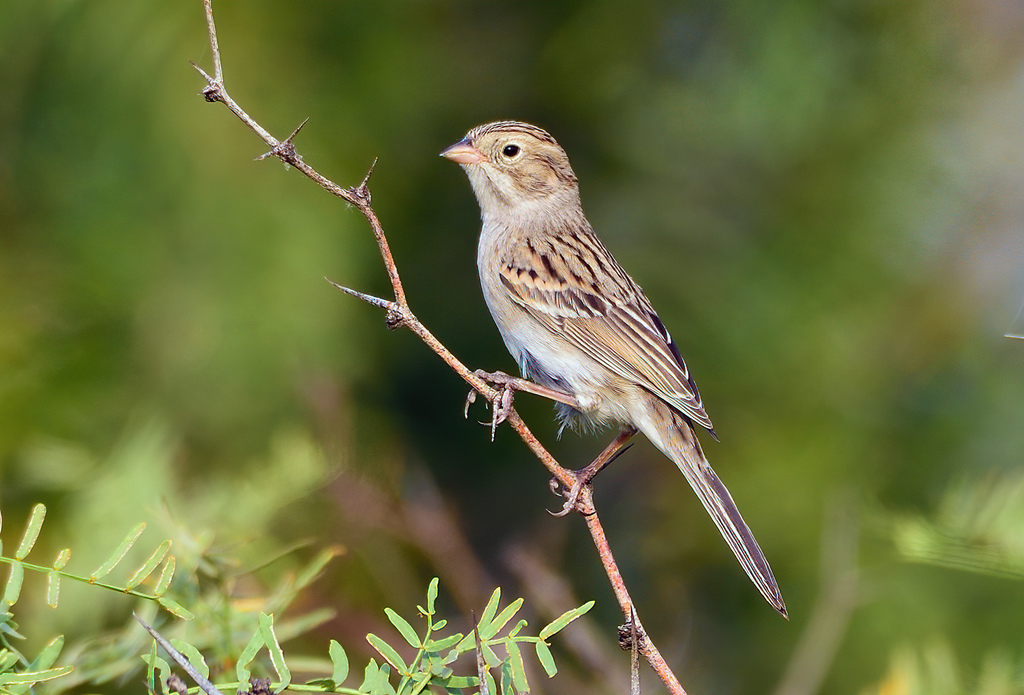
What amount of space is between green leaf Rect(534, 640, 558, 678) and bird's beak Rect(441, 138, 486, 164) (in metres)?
2.24

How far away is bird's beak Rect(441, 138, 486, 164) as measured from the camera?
3.34m

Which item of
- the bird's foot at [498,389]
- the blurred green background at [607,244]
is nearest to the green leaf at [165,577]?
the bird's foot at [498,389]

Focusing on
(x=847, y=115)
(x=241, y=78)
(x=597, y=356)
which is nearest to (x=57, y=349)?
(x=241, y=78)

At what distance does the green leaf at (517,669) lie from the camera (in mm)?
1259

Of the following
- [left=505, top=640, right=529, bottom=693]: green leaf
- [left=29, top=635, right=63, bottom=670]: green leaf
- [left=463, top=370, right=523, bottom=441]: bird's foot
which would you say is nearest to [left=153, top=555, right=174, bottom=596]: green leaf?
[left=29, top=635, right=63, bottom=670]: green leaf

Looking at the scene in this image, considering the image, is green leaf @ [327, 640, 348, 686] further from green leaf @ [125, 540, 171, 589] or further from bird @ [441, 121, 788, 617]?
bird @ [441, 121, 788, 617]

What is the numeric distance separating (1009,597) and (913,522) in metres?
1.96

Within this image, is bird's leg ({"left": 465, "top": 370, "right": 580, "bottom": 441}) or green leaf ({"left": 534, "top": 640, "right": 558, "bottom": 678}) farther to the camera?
bird's leg ({"left": 465, "top": 370, "right": 580, "bottom": 441})

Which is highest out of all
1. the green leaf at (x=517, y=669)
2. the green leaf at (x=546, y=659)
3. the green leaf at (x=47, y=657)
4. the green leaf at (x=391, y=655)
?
the green leaf at (x=546, y=659)

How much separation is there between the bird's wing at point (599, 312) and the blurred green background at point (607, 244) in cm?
61

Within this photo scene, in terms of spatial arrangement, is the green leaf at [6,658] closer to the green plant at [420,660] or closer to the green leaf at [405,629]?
the green plant at [420,660]

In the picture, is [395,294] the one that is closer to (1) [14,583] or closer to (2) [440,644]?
(2) [440,644]

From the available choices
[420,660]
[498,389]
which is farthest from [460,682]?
[498,389]

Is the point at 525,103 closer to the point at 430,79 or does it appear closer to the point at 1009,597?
the point at 430,79
